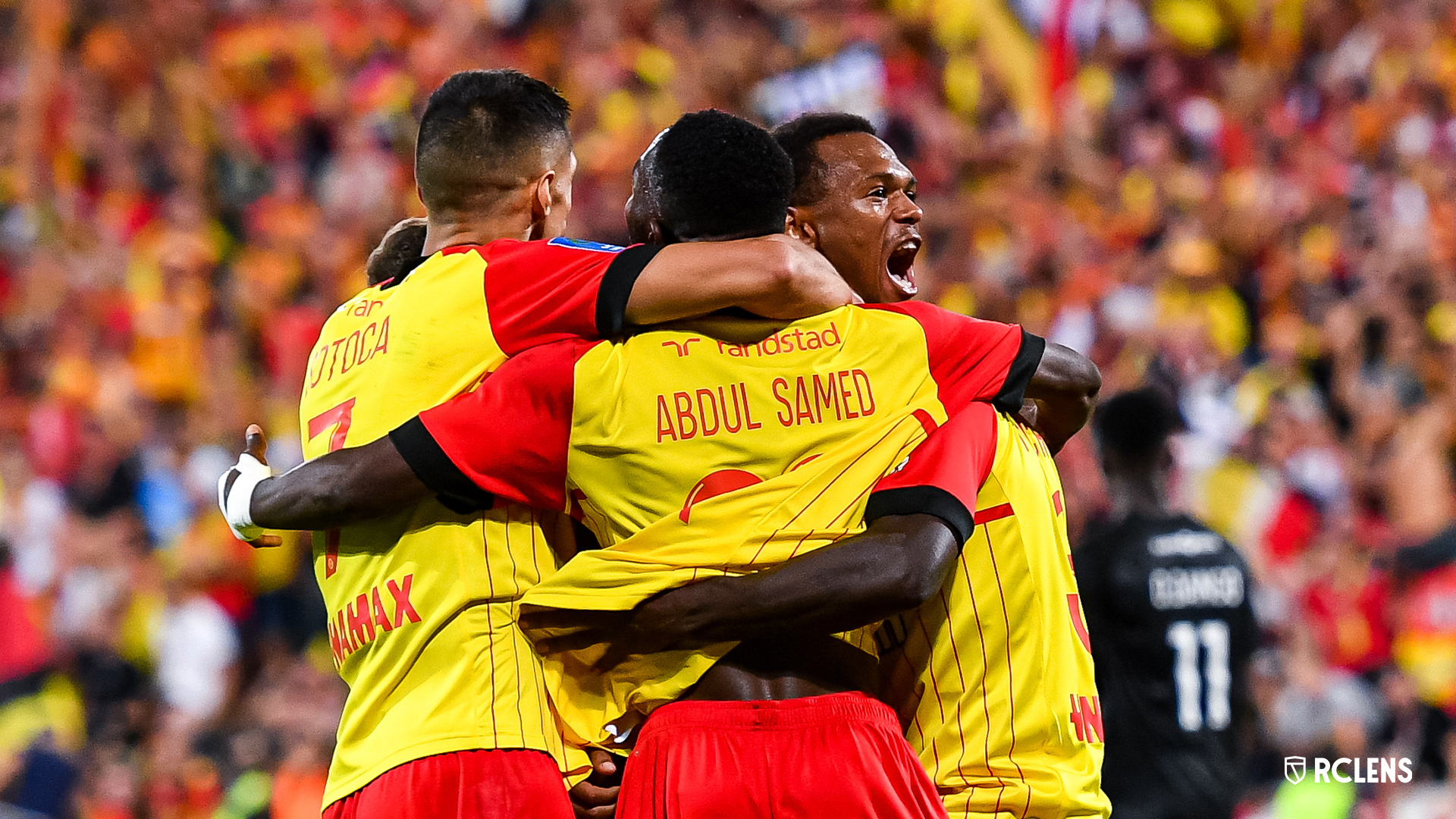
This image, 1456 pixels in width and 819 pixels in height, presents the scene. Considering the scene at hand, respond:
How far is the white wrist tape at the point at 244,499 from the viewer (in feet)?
10.7

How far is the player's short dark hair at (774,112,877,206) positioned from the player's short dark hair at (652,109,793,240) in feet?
1.53

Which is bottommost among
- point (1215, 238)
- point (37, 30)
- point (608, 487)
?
point (608, 487)

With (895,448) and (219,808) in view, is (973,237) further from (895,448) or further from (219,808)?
(895,448)

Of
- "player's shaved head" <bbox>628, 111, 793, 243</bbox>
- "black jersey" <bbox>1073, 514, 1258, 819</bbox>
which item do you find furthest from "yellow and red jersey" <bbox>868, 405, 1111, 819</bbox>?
"black jersey" <bbox>1073, 514, 1258, 819</bbox>

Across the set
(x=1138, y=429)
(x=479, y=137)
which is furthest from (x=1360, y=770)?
(x=479, y=137)

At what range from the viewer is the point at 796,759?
287 centimetres

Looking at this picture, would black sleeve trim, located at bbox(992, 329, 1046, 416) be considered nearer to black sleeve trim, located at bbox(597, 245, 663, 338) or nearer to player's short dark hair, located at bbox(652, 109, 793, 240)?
player's short dark hair, located at bbox(652, 109, 793, 240)

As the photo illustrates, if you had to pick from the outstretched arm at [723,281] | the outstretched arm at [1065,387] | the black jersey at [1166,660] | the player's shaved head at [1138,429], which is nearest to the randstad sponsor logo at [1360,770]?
the black jersey at [1166,660]

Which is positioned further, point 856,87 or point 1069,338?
point 856,87

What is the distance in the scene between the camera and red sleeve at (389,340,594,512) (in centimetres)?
297

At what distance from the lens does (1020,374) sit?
10.6 ft

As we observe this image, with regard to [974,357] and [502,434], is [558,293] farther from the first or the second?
[974,357]

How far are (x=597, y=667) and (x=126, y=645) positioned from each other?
6.25 m

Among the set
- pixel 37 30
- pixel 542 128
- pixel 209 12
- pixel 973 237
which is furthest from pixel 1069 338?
pixel 37 30
